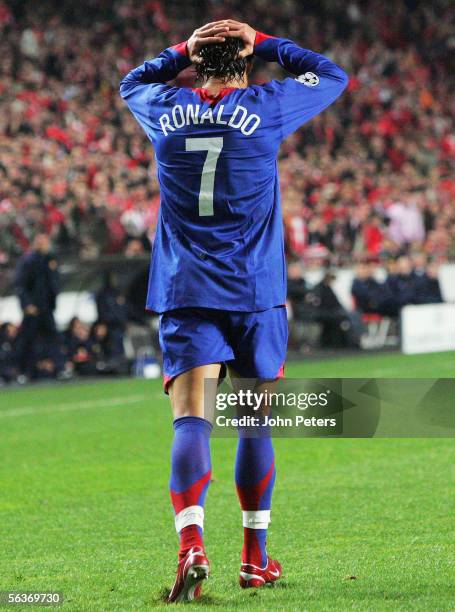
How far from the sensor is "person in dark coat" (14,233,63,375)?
55.8 ft

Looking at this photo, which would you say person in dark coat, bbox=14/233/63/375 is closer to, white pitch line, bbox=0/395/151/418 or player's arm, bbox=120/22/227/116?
white pitch line, bbox=0/395/151/418

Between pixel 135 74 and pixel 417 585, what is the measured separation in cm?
218

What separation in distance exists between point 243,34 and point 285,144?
77.3ft

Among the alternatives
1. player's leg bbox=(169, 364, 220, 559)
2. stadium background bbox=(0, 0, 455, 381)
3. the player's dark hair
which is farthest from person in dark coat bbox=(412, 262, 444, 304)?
player's leg bbox=(169, 364, 220, 559)

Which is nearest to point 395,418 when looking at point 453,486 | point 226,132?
point 226,132

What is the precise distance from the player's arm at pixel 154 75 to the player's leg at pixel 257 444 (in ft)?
2.98

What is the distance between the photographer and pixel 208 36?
4.57 metres

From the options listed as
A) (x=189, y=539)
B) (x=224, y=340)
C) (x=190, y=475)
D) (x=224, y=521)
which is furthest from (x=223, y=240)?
(x=224, y=521)

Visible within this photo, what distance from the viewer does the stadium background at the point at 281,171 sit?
61.8 feet

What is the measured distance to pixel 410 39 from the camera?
33.4 m

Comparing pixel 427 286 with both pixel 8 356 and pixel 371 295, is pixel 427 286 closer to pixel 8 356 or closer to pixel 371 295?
pixel 371 295

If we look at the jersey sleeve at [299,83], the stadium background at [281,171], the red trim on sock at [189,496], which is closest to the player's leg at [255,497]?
the red trim on sock at [189,496]

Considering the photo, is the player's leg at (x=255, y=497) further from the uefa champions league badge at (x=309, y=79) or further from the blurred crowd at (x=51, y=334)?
the blurred crowd at (x=51, y=334)

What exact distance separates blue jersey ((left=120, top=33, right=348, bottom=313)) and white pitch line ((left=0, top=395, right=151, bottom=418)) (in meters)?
8.65
